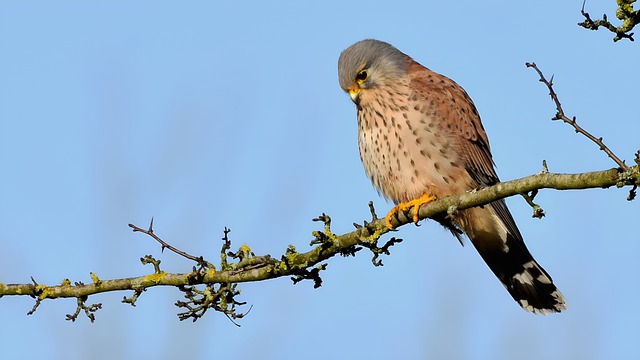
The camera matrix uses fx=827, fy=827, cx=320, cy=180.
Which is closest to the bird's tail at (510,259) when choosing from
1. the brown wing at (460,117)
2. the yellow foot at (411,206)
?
the brown wing at (460,117)

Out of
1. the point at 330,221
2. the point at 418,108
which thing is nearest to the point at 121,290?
the point at 330,221

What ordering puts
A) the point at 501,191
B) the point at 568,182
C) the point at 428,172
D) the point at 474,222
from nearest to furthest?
the point at 568,182 → the point at 501,191 → the point at 428,172 → the point at 474,222

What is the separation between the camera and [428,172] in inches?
183

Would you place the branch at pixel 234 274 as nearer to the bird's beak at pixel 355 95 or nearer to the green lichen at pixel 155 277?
the green lichen at pixel 155 277

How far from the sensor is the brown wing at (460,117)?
4895 millimetres

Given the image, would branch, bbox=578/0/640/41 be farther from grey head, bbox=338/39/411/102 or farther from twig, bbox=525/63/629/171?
grey head, bbox=338/39/411/102

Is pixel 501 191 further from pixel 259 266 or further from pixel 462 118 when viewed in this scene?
pixel 462 118

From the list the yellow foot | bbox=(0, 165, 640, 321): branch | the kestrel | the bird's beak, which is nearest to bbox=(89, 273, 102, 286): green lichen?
bbox=(0, 165, 640, 321): branch

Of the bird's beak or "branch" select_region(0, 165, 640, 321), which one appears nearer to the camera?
"branch" select_region(0, 165, 640, 321)

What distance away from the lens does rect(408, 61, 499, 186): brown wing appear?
489cm

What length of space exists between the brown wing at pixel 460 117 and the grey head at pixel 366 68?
0.41 feet

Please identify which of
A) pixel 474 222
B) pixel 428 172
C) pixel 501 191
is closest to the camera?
pixel 501 191

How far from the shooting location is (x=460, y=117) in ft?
16.3

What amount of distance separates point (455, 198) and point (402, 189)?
134cm
